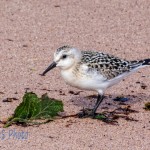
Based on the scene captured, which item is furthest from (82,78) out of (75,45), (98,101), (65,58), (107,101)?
(75,45)

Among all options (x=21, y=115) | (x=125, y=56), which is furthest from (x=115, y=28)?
(x=21, y=115)

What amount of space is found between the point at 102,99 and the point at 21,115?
115 cm

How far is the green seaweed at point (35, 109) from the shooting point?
8.66 m

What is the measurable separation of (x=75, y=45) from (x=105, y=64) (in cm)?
257

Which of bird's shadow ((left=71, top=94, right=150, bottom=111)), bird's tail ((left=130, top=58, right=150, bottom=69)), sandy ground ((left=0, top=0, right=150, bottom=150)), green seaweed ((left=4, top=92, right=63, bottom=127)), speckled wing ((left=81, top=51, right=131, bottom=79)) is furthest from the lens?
bird's shadow ((left=71, top=94, right=150, bottom=111))

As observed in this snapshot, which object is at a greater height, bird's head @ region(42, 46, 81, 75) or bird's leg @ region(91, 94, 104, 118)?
bird's head @ region(42, 46, 81, 75)

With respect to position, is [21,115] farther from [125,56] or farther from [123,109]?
[125,56]

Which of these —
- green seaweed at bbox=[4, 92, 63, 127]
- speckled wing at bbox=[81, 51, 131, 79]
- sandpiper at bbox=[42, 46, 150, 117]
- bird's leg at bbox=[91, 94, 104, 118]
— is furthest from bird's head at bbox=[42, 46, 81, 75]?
bird's leg at bbox=[91, 94, 104, 118]

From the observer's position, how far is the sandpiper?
29.0 ft

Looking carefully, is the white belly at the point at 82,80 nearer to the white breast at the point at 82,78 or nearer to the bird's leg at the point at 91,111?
the white breast at the point at 82,78

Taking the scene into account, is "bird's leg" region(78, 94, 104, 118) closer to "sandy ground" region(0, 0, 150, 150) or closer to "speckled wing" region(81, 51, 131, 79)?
"sandy ground" region(0, 0, 150, 150)

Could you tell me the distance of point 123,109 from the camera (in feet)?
30.9

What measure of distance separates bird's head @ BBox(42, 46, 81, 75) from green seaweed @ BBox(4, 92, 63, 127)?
41 cm

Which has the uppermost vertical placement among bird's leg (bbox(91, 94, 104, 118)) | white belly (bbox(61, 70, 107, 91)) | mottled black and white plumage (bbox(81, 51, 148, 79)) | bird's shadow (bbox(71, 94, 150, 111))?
mottled black and white plumage (bbox(81, 51, 148, 79))
